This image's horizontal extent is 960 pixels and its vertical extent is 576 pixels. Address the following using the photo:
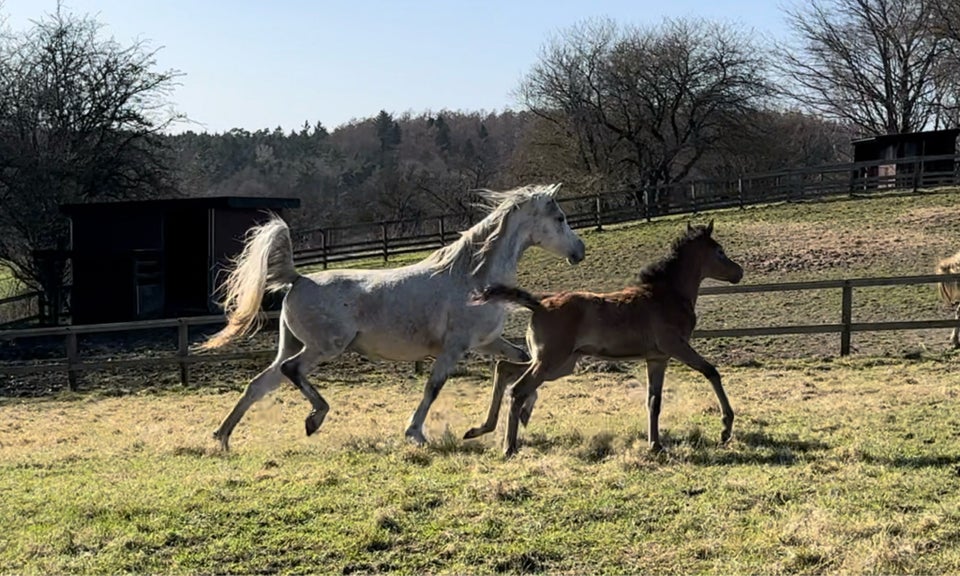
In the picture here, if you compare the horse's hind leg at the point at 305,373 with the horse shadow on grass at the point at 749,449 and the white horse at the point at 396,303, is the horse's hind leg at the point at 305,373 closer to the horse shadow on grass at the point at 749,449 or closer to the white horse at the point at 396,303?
the white horse at the point at 396,303

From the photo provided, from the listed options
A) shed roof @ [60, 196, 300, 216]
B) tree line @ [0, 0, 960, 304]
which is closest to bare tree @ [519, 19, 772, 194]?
tree line @ [0, 0, 960, 304]

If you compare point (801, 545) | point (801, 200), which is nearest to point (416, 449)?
point (801, 545)

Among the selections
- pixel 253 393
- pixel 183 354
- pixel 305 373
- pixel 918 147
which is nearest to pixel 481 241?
pixel 305 373

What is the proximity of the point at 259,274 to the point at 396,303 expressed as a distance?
4.25 feet

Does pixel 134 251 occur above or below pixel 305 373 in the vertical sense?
above

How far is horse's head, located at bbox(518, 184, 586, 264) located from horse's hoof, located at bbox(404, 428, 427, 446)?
79.3 inches

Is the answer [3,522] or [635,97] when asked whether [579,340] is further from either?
[635,97]

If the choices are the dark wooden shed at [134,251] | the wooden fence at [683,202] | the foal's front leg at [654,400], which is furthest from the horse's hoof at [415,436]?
the wooden fence at [683,202]

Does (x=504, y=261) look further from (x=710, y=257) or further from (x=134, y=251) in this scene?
(x=134, y=251)

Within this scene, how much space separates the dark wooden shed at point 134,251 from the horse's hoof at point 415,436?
49.5ft

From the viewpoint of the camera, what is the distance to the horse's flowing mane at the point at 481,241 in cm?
781

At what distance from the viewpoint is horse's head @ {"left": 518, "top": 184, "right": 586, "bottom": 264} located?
802 cm

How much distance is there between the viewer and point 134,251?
21.7 metres

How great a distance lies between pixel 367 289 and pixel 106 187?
73.4ft
